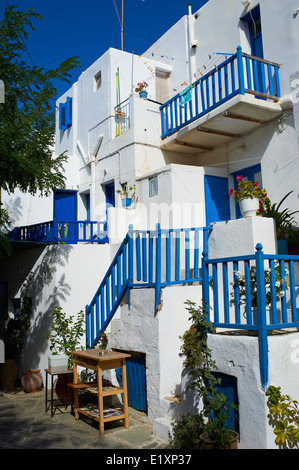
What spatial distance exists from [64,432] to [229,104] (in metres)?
7.07

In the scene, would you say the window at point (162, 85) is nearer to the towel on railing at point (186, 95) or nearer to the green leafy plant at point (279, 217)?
the towel on railing at point (186, 95)

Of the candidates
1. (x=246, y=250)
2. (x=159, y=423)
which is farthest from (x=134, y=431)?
(x=246, y=250)

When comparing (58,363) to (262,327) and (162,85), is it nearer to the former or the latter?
(262,327)

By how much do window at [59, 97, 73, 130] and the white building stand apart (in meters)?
1.61

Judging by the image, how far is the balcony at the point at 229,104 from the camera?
28.2 ft

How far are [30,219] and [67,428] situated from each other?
24.5 feet

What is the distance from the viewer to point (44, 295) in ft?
31.6

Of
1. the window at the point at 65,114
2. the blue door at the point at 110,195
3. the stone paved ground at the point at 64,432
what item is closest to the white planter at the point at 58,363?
the stone paved ground at the point at 64,432

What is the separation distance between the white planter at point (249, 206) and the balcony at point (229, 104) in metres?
3.11

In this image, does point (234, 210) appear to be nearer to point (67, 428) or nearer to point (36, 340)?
point (36, 340)

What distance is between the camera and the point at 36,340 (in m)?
9.68

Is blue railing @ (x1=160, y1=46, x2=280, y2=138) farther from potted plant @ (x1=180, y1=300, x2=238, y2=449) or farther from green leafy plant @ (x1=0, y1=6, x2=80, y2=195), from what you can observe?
potted plant @ (x1=180, y1=300, x2=238, y2=449)

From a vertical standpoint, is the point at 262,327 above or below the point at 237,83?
below

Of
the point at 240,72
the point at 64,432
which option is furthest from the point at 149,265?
the point at 240,72
